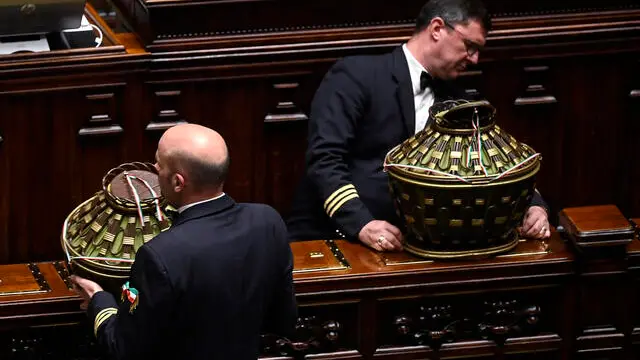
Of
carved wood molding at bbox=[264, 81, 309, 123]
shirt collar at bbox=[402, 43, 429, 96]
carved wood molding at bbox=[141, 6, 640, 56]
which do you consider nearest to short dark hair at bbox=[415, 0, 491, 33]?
shirt collar at bbox=[402, 43, 429, 96]

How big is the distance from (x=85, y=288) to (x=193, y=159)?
62cm

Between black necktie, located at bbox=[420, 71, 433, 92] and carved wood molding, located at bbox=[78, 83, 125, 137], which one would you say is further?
carved wood molding, located at bbox=[78, 83, 125, 137]

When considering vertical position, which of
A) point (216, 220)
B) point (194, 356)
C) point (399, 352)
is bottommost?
point (399, 352)

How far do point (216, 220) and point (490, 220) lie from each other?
Answer: 0.98 meters

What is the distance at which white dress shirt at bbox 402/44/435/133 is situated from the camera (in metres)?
5.27

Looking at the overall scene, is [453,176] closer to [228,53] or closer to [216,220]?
[216,220]

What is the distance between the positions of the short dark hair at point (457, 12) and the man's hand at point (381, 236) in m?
0.71

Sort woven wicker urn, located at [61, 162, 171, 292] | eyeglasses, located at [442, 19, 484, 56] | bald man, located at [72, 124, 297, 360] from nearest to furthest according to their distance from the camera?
bald man, located at [72, 124, 297, 360] < woven wicker urn, located at [61, 162, 171, 292] < eyeglasses, located at [442, 19, 484, 56]

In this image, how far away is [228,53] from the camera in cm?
546

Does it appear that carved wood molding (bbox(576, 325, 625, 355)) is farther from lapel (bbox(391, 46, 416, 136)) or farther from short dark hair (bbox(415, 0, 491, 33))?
short dark hair (bbox(415, 0, 491, 33))

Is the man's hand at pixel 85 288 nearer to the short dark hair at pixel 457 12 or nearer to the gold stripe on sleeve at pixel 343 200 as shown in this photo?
the gold stripe on sleeve at pixel 343 200

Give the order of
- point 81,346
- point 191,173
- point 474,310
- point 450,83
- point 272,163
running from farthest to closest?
Result: point 272,163 < point 450,83 < point 474,310 < point 81,346 < point 191,173

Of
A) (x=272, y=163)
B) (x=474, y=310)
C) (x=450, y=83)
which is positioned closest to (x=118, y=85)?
(x=272, y=163)

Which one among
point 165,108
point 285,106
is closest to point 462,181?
point 285,106
